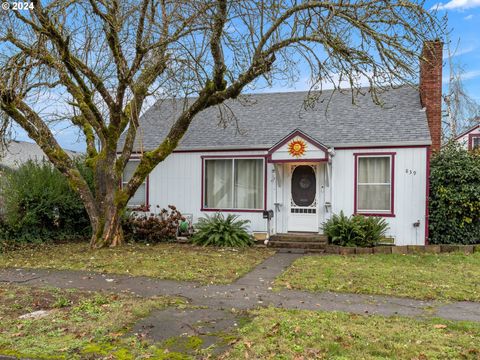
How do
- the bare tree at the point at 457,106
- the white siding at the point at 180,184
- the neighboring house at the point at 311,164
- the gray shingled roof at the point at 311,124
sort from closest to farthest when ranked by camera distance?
the neighboring house at the point at 311,164 < the gray shingled roof at the point at 311,124 < the white siding at the point at 180,184 < the bare tree at the point at 457,106

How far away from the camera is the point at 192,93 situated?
1129 cm

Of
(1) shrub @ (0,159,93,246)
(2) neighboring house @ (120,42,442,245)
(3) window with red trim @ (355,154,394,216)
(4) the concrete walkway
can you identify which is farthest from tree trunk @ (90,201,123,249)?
(3) window with red trim @ (355,154,394,216)

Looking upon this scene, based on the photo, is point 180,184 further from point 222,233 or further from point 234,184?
point 222,233

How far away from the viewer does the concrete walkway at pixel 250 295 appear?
18.7ft

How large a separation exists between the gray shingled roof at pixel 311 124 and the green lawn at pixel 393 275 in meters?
3.57

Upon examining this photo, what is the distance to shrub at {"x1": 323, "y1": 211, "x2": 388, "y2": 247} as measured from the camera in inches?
446

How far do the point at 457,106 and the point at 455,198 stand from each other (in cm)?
2069

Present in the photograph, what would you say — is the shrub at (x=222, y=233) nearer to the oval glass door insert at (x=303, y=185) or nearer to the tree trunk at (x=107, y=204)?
the oval glass door insert at (x=303, y=185)

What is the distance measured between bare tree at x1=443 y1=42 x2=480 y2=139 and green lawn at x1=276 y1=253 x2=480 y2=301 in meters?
16.3

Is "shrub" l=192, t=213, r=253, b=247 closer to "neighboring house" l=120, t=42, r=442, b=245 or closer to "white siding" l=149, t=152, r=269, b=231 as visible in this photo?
"neighboring house" l=120, t=42, r=442, b=245

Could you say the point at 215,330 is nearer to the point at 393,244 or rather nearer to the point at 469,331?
the point at 469,331

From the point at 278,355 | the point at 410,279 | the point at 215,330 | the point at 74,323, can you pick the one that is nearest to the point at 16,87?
the point at 74,323

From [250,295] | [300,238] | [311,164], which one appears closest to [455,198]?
[311,164]

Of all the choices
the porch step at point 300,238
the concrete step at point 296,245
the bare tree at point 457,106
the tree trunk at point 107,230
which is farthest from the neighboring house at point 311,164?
the bare tree at point 457,106
